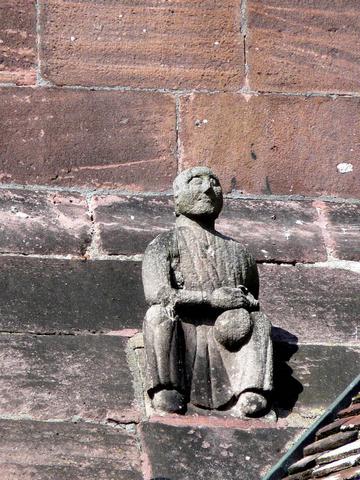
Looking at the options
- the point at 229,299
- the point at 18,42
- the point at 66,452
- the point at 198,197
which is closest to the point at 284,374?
the point at 229,299

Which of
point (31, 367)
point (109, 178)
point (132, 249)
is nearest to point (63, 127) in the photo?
point (109, 178)

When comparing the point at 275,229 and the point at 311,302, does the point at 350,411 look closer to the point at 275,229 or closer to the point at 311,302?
the point at 311,302

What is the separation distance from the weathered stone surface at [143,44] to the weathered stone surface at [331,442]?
3525mm

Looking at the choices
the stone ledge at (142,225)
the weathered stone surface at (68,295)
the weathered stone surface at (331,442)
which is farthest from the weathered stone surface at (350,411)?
the stone ledge at (142,225)

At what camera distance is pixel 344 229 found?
9.84m

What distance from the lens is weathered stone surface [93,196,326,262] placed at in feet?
31.1

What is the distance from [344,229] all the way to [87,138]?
132 cm

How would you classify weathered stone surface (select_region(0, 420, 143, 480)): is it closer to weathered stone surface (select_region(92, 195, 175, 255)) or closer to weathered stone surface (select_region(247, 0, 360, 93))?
weathered stone surface (select_region(92, 195, 175, 255))

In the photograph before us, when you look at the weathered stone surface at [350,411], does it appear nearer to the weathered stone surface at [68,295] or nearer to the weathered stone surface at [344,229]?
the weathered stone surface at [68,295]

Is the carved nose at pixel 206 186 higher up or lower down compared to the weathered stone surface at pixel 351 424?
higher up

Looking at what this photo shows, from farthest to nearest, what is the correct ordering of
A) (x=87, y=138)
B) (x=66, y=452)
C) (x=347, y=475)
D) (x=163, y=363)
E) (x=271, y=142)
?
(x=271, y=142), (x=87, y=138), (x=163, y=363), (x=66, y=452), (x=347, y=475)

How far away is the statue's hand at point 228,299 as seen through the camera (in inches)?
311

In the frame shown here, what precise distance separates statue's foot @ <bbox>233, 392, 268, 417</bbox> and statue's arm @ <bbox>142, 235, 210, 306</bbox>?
1.32ft

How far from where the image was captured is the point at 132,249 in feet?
30.7
